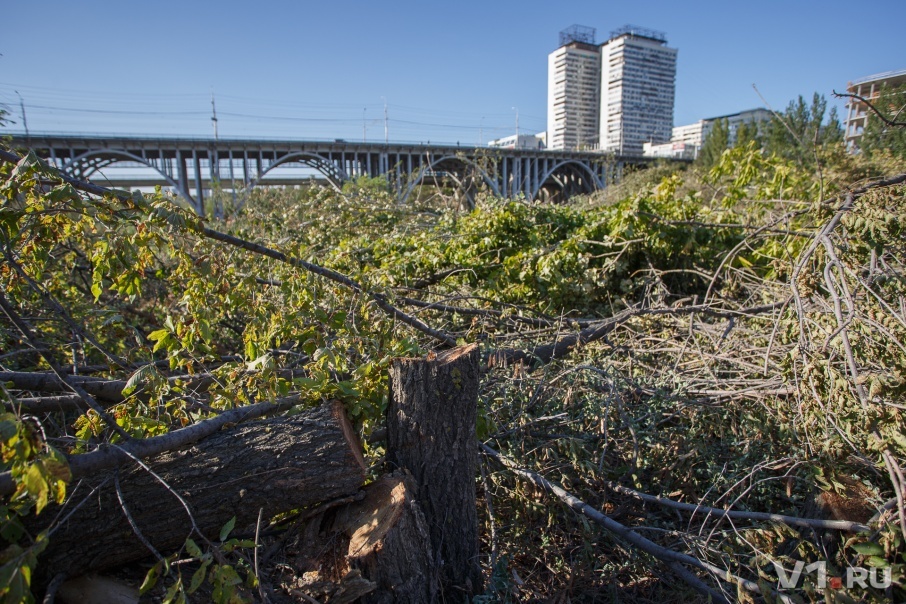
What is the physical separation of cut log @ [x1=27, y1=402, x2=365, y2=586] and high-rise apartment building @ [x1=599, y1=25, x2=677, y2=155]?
9739cm

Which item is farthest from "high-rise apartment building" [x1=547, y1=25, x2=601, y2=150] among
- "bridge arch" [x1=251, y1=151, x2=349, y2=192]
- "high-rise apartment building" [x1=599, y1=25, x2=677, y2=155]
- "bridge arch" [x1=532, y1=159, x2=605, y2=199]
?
"bridge arch" [x1=251, y1=151, x2=349, y2=192]

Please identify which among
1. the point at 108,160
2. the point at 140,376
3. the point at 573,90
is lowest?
the point at 140,376

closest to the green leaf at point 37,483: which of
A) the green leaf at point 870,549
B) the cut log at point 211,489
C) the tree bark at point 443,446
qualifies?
the cut log at point 211,489

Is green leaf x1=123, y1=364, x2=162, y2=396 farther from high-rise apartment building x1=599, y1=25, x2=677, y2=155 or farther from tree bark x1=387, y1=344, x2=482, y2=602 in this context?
high-rise apartment building x1=599, y1=25, x2=677, y2=155

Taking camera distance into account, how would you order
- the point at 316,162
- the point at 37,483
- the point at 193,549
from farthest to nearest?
1. the point at 316,162
2. the point at 193,549
3. the point at 37,483

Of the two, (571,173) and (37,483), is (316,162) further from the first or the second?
(37,483)

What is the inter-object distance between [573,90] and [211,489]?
105245 mm

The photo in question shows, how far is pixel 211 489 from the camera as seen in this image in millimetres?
1752

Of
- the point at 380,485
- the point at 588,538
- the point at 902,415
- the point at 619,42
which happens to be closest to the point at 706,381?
the point at 902,415

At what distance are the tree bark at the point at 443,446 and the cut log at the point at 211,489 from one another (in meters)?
0.24

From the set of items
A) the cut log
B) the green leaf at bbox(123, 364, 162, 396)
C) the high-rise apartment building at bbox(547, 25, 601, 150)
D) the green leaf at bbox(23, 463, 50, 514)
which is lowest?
the cut log

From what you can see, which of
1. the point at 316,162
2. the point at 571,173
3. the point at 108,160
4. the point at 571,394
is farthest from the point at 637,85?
the point at 571,394

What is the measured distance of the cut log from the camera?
1.63 meters

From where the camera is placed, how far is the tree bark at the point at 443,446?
6.65ft
